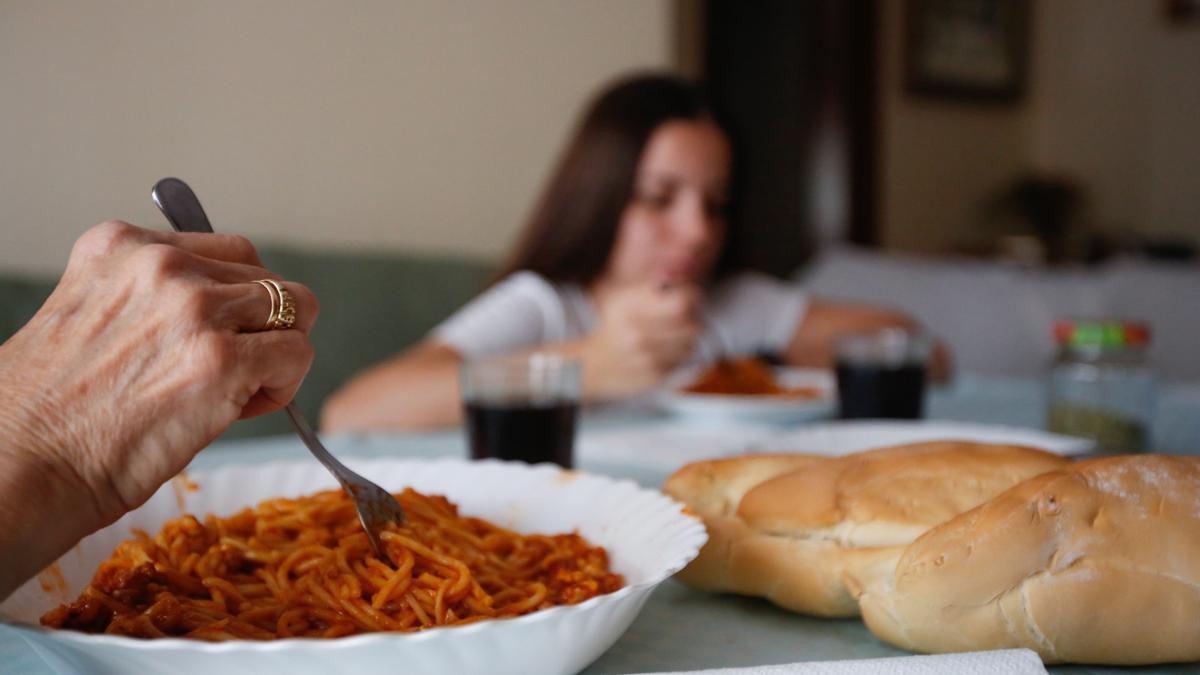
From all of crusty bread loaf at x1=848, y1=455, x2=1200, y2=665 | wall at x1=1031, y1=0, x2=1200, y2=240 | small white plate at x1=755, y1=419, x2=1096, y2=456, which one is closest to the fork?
crusty bread loaf at x1=848, y1=455, x2=1200, y2=665

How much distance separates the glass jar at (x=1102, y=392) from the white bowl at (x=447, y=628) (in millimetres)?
755

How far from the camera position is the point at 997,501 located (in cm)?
53

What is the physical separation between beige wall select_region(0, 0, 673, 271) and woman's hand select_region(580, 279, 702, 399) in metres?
1.34

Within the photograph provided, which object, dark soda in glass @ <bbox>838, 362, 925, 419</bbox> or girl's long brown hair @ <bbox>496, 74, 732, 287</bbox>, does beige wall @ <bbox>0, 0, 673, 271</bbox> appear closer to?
girl's long brown hair @ <bbox>496, 74, 732, 287</bbox>

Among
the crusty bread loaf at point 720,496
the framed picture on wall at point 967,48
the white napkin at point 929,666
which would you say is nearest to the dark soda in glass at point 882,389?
the crusty bread loaf at point 720,496

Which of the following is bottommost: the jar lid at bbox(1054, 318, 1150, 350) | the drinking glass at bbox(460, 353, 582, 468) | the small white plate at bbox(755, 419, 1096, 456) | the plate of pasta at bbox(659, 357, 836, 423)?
the plate of pasta at bbox(659, 357, 836, 423)

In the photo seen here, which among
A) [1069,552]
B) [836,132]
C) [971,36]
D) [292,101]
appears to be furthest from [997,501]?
[971,36]

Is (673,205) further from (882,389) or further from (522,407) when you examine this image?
(522,407)

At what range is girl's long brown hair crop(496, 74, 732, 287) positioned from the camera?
89.4 inches

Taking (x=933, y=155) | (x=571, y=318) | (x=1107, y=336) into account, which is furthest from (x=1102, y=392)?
(x=933, y=155)

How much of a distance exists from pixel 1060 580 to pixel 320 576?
395 millimetres

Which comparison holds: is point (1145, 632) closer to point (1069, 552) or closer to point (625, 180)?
point (1069, 552)

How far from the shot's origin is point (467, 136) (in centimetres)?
310

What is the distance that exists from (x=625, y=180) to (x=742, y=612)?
5.63ft
